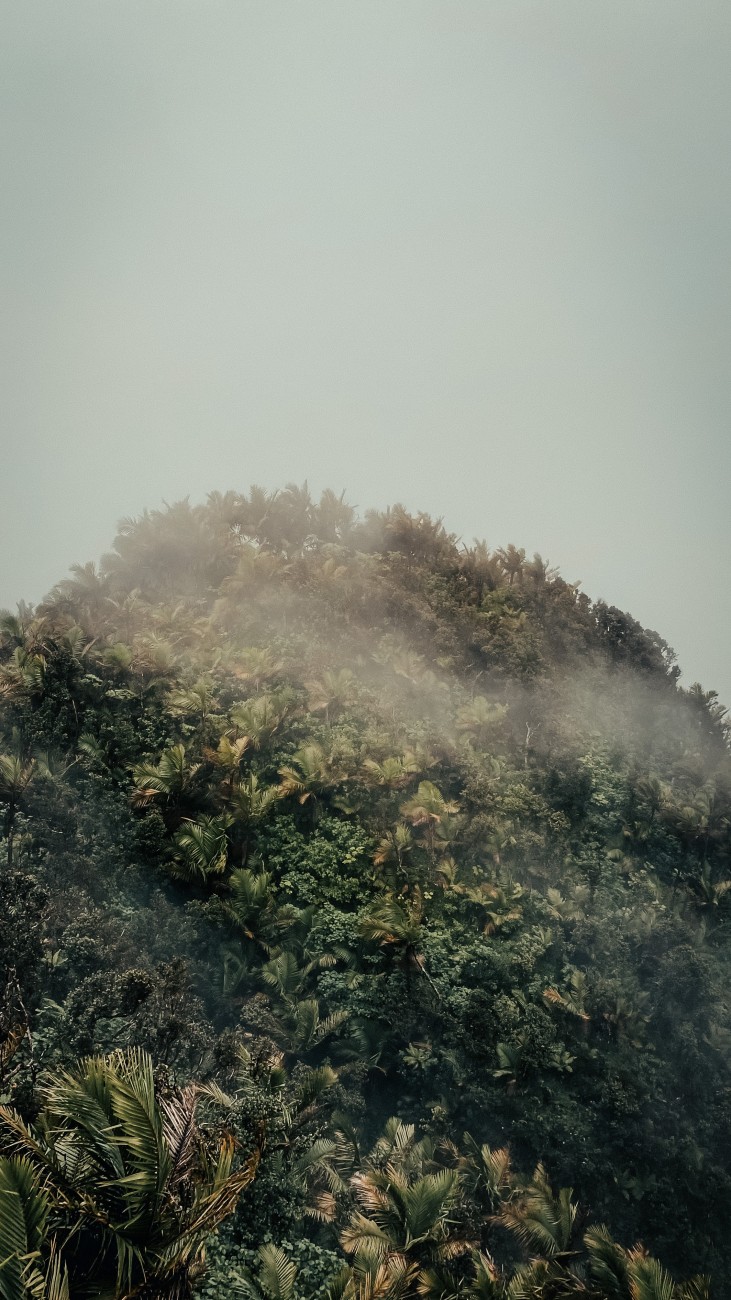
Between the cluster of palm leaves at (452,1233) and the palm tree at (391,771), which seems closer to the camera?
the cluster of palm leaves at (452,1233)

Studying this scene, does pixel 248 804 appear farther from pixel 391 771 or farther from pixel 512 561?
pixel 512 561

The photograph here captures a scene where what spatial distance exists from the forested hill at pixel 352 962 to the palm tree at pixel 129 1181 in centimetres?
3

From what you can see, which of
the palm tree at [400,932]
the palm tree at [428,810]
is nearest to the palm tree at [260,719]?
the palm tree at [428,810]

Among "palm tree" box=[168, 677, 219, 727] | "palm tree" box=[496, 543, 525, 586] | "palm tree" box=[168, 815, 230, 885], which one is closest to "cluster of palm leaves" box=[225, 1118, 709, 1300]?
"palm tree" box=[168, 815, 230, 885]

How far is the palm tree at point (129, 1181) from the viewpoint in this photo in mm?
4684

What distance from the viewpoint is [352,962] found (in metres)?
12.1

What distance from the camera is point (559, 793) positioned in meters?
15.5

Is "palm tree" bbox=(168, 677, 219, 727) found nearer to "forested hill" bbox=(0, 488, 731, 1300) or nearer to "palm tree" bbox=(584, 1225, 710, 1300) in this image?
"forested hill" bbox=(0, 488, 731, 1300)

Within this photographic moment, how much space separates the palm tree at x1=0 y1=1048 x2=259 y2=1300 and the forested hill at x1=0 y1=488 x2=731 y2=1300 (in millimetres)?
29

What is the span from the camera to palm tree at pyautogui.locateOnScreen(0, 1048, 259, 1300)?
4.68 metres

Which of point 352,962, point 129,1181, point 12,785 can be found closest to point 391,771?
point 352,962

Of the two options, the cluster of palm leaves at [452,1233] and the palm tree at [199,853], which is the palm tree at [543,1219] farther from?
the palm tree at [199,853]

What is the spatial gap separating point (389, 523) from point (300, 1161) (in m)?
19.2

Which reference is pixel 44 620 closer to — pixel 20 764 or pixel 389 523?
pixel 20 764
